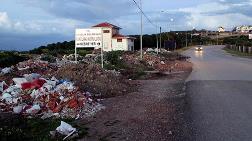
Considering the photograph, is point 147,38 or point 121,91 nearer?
point 121,91

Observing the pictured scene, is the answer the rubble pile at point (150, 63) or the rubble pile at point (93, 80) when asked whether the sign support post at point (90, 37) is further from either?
the rubble pile at point (150, 63)

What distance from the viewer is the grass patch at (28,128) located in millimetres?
10078

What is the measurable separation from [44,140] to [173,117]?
440 centimetres

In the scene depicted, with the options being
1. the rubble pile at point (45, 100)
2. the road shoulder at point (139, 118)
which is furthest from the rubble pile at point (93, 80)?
the rubble pile at point (45, 100)

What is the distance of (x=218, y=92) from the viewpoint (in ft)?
61.8

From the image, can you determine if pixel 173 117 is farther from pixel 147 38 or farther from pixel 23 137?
pixel 147 38

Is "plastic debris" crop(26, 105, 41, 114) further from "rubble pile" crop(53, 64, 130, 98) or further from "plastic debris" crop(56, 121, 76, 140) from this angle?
"rubble pile" crop(53, 64, 130, 98)

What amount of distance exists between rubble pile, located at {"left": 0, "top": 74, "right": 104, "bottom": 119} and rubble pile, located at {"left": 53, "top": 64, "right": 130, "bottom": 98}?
102 inches

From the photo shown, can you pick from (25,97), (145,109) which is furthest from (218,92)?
(25,97)

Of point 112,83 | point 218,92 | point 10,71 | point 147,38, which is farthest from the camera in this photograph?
point 147,38

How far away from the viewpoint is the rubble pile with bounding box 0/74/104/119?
13320 millimetres

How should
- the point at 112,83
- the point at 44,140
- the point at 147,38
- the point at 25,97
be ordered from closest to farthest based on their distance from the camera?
the point at 44,140
the point at 25,97
the point at 112,83
the point at 147,38

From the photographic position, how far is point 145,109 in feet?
48.2

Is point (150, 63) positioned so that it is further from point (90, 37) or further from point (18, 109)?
point (18, 109)
